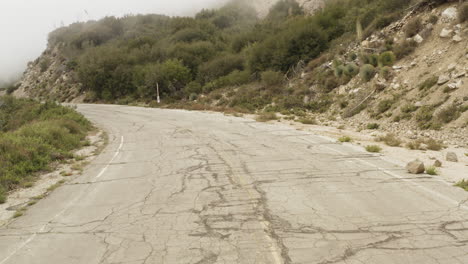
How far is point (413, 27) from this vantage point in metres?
19.6

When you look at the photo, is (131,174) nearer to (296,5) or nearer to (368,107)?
(368,107)

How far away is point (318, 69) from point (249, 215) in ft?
68.6

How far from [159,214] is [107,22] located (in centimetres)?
7065

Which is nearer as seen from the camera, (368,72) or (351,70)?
(368,72)

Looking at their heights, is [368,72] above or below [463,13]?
below

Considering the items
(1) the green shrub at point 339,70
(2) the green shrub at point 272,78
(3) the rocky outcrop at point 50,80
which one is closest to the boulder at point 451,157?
(1) the green shrub at point 339,70

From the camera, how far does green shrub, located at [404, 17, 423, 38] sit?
1945cm

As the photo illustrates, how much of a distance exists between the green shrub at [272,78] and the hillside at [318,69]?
85 millimetres

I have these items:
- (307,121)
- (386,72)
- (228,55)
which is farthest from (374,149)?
(228,55)

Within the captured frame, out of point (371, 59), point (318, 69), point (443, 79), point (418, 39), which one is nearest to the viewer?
point (443, 79)

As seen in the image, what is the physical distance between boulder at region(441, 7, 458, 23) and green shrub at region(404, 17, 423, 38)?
4.12 ft

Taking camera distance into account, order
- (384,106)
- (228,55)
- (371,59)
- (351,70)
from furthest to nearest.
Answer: (228,55)
(351,70)
(371,59)
(384,106)

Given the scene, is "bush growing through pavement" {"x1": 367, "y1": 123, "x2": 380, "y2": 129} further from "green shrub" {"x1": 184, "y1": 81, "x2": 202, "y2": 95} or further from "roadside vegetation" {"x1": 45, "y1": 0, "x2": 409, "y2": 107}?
"green shrub" {"x1": 184, "y1": 81, "x2": 202, "y2": 95}

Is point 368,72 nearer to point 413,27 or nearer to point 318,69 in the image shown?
point 413,27
